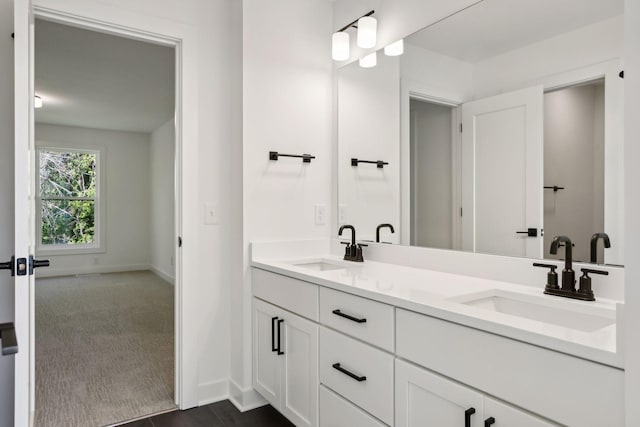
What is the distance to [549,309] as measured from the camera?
54.7 inches

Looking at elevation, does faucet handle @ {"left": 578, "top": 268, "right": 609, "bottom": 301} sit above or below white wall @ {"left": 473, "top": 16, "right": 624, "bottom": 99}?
below

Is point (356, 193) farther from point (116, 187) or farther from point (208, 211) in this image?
point (116, 187)

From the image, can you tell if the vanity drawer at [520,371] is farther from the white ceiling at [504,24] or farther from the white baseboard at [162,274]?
the white baseboard at [162,274]

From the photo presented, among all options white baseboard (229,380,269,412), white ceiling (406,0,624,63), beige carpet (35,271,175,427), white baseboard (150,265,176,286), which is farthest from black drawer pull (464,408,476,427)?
white baseboard (150,265,176,286)

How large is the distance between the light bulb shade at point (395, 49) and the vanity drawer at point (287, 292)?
1330 mm

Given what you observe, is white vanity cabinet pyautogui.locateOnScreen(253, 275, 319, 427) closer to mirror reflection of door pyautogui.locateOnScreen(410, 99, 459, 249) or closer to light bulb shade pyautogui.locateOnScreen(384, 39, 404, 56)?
mirror reflection of door pyautogui.locateOnScreen(410, 99, 459, 249)

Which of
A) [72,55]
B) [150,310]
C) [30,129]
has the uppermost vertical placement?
[72,55]

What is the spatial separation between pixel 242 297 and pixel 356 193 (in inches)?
35.6

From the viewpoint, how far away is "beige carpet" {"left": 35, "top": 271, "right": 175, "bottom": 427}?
2367mm

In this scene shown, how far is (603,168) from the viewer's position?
1.43m

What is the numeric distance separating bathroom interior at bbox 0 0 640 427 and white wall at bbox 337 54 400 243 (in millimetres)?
13

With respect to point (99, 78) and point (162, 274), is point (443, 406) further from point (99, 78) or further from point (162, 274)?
point (162, 274)

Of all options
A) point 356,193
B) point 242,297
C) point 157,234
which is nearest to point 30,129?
point 242,297

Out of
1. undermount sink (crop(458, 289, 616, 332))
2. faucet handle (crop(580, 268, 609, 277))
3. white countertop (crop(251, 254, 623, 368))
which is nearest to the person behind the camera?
white countertop (crop(251, 254, 623, 368))
